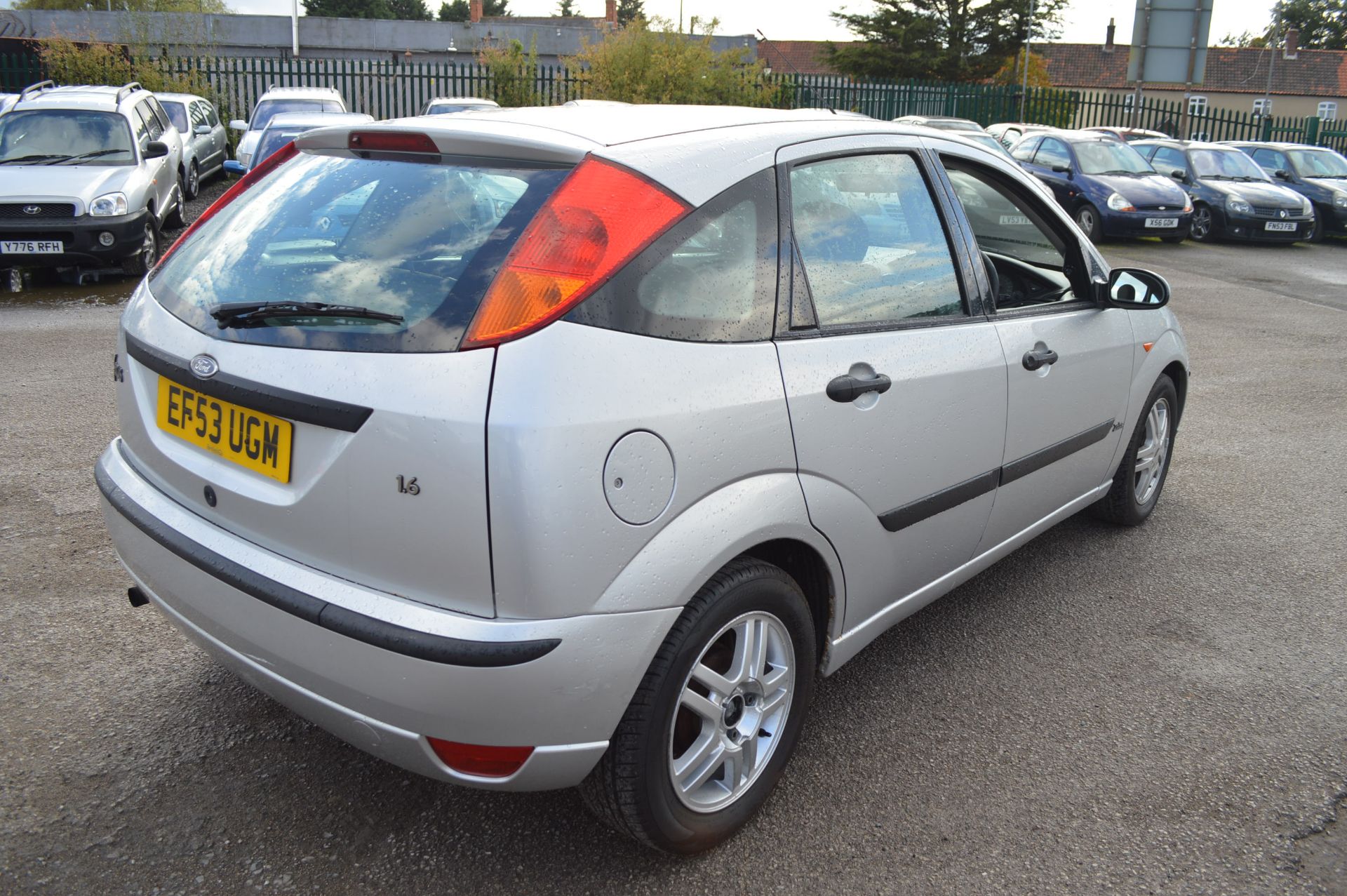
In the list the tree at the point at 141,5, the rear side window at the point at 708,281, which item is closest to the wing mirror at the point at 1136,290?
Answer: the rear side window at the point at 708,281

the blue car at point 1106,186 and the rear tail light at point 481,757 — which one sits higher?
the blue car at point 1106,186

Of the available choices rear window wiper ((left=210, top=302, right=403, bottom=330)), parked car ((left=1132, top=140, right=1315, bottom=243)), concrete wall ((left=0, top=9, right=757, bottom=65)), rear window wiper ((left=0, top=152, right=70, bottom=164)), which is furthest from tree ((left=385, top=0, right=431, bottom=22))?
rear window wiper ((left=210, top=302, right=403, bottom=330))

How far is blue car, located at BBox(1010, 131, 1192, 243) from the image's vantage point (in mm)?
16516

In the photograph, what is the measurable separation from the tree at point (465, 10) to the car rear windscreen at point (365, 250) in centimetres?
10007

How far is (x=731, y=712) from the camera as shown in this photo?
2568 millimetres

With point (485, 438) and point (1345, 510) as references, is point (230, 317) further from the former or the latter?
point (1345, 510)

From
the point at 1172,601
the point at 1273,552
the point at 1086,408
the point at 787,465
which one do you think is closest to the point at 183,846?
the point at 787,465

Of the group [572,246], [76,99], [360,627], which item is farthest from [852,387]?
[76,99]

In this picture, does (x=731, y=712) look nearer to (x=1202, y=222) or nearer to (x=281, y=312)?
(x=281, y=312)

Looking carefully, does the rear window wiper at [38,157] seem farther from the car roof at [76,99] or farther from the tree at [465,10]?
the tree at [465,10]

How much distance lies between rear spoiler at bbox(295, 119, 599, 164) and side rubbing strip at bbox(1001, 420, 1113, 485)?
1.78 meters

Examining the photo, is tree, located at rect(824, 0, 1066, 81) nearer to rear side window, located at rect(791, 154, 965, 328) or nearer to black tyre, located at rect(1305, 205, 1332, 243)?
black tyre, located at rect(1305, 205, 1332, 243)

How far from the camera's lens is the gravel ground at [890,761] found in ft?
8.16

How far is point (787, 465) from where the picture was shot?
2.49m
